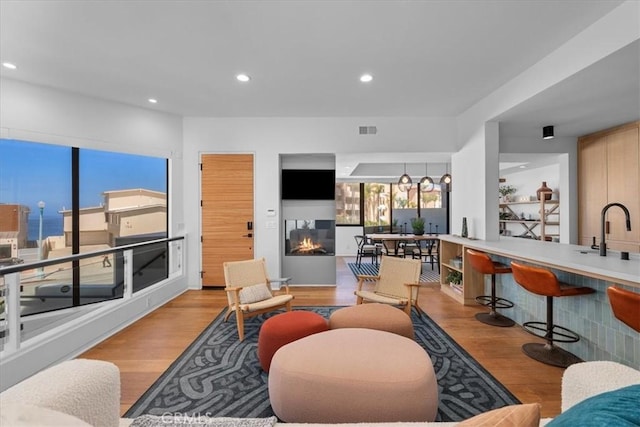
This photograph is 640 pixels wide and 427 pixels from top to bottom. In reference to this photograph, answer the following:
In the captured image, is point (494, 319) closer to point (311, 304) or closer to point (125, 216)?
point (311, 304)

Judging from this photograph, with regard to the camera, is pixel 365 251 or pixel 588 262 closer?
pixel 588 262

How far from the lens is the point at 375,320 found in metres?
2.64

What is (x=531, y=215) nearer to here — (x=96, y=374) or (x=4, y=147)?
(x=96, y=374)

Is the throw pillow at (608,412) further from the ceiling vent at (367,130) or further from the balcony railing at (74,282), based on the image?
the ceiling vent at (367,130)

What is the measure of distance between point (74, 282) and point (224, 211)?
221 cm

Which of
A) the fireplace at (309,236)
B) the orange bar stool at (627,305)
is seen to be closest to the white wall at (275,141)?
the fireplace at (309,236)

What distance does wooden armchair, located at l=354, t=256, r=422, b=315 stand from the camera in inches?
134

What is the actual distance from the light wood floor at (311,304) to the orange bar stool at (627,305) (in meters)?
0.76

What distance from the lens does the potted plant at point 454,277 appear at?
4488mm

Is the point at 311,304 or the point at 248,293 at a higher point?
the point at 248,293

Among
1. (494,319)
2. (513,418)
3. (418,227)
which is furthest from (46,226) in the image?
(418,227)

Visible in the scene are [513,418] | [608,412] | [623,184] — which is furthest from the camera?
[623,184]

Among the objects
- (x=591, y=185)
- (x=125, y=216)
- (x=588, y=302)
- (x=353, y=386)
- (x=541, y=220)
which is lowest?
(x=353, y=386)

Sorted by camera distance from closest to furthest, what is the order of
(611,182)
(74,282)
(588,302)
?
(588,302), (74,282), (611,182)
